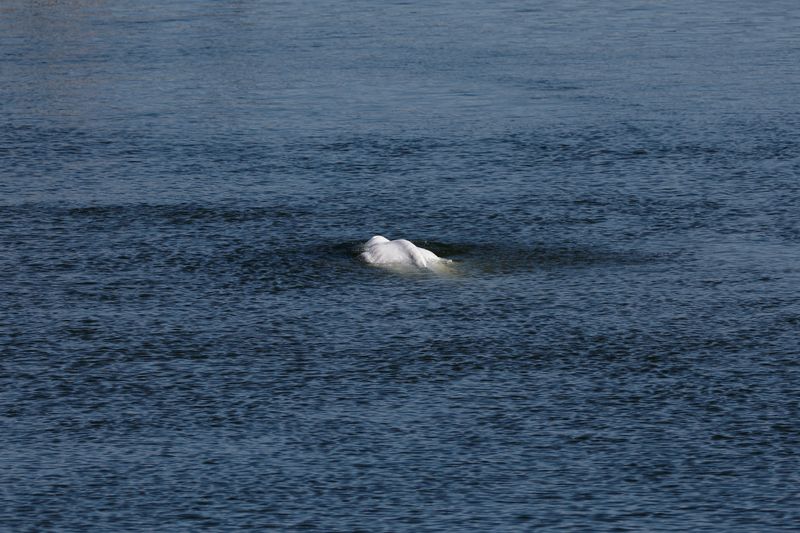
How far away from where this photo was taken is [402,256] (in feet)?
53.1

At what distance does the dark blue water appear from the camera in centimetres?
1085

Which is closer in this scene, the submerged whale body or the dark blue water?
the dark blue water

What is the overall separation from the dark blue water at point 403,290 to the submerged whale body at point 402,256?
10.7 inches

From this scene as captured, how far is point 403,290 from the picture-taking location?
1548cm

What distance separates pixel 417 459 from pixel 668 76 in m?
15.9

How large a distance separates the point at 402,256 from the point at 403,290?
78cm

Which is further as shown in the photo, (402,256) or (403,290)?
(402,256)

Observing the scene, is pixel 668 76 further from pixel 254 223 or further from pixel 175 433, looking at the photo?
pixel 175 433

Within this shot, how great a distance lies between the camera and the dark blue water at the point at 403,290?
10852 mm

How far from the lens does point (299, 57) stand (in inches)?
1113

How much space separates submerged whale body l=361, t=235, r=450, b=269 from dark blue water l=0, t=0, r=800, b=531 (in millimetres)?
271

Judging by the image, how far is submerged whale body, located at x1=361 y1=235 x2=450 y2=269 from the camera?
16.1m

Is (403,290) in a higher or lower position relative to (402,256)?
lower

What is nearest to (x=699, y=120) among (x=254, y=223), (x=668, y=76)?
(x=668, y=76)
